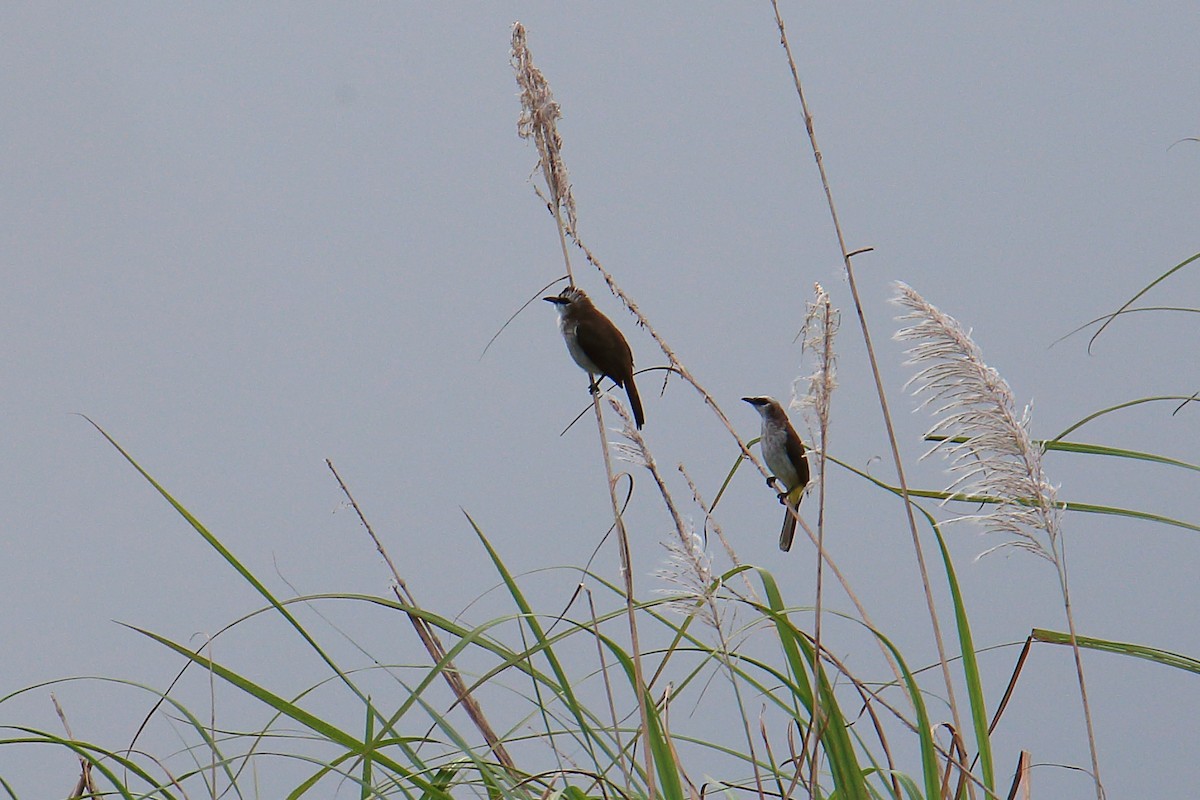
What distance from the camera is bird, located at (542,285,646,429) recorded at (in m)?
1.70

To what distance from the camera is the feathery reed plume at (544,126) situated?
3.41 feet

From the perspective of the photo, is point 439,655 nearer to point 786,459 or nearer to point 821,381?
point 821,381

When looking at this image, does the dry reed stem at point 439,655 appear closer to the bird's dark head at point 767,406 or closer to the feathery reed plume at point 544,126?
the feathery reed plume at point 544,126

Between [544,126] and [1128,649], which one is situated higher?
[544,126]

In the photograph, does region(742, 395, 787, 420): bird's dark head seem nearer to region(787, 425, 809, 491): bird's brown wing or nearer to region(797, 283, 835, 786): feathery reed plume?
region(787, 425, 809, 491): bird's brown wing

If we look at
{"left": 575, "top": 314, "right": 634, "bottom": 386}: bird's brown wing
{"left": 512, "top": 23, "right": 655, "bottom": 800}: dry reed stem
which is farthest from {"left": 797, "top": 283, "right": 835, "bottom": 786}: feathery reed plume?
{"left": 575, "top": 314, "right": 634, "bottom": 386}: bird's brown wing

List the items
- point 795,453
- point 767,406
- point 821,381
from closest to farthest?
point 821,381, point 795,453, point 767,406

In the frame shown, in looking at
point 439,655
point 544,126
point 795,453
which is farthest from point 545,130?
point 795,453

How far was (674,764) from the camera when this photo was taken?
982mm

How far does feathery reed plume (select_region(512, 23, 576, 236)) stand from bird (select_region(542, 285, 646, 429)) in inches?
23.3

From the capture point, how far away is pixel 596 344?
68.0 inches

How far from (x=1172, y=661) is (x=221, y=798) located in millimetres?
989

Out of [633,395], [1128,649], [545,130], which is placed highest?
[633,395]

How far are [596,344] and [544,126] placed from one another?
71cm
